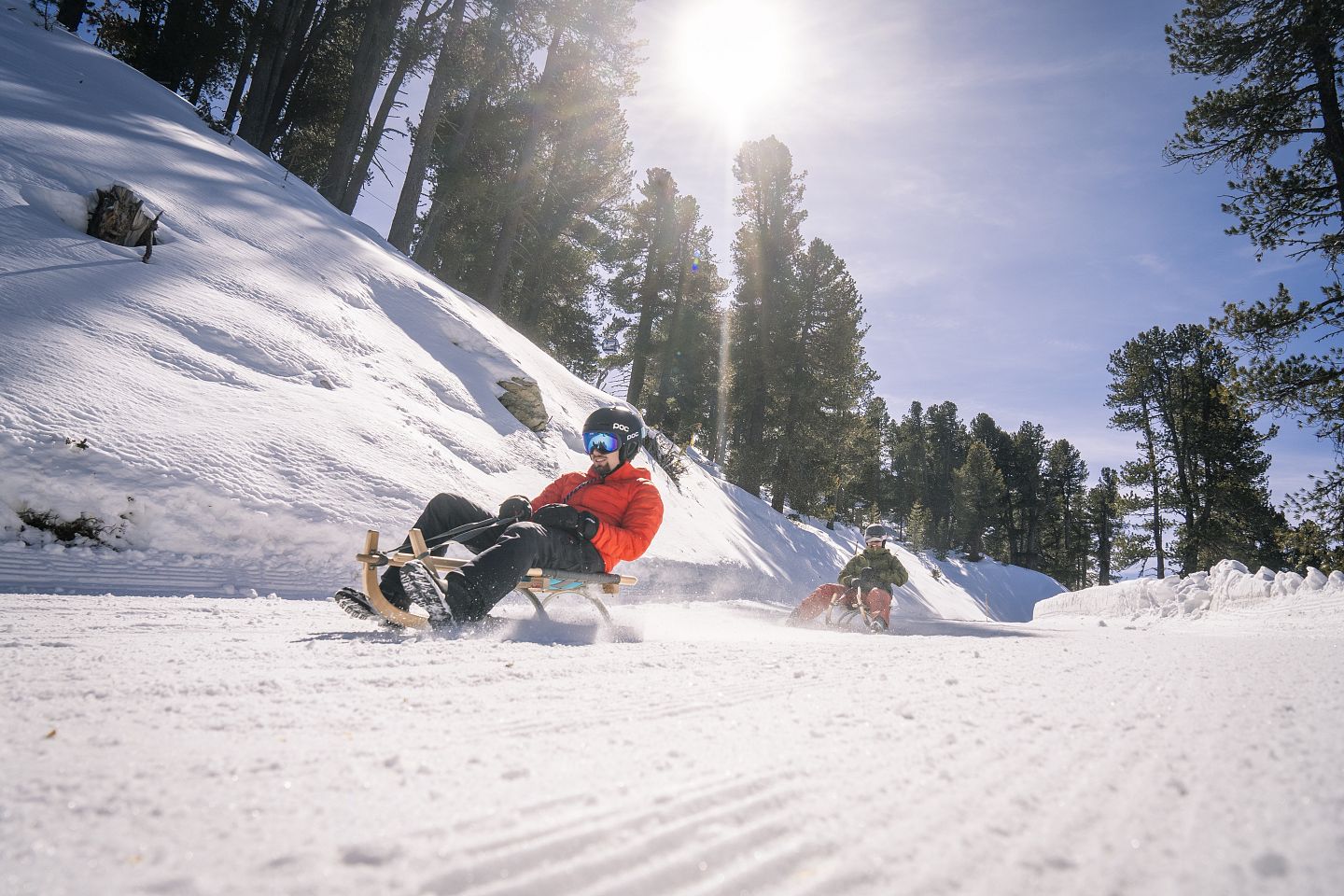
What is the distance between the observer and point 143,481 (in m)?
3.41

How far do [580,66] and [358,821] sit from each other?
20385mm

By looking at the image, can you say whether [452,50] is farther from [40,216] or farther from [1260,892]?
[1260,892]

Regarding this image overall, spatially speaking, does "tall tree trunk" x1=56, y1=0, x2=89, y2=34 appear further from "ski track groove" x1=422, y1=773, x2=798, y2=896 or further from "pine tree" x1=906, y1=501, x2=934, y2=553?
"pine tree" x1=906, y1=501, x2=934, y2=553

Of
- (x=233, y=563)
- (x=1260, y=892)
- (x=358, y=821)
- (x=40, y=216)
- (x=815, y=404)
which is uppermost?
(x=815, y=404)

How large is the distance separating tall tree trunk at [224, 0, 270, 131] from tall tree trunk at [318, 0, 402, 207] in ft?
22.1

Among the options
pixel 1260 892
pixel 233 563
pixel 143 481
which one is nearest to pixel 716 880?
pixel 1260 892

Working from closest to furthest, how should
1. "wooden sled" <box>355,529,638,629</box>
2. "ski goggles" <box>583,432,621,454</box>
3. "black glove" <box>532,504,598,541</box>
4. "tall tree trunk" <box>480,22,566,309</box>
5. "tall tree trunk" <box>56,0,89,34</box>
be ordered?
"wooden sled" <box>355,529,638,629</box> < "black glove" <box>532,504,598,541</box> < "ski goggles" <box>583,432,621,454</box> < "tall tree trunk" <box>56,0,89,34</box> < "tall tree trunk" <box>480,22,566,309</box>

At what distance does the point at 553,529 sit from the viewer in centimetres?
346


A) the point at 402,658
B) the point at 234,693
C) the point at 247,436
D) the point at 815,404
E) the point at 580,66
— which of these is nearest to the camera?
the point at 234,693

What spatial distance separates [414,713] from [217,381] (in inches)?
176

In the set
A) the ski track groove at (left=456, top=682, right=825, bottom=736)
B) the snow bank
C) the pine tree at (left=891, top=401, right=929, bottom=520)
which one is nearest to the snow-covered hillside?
the ski track groove at (left=456, top=682, right=825, bottom=736)

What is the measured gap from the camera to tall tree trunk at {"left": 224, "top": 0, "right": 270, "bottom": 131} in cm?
1758

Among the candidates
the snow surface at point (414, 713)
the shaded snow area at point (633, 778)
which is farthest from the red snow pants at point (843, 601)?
the shaded snow area at point (633, 778)

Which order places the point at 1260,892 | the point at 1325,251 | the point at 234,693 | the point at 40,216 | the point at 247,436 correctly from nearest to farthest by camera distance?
the point at 1260,892 → the point at 234,693 → the point at 247,436 → the point at 40,216 → the point at 1325,251
